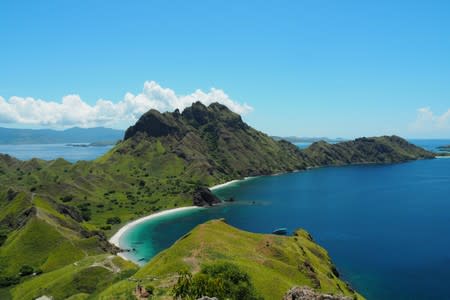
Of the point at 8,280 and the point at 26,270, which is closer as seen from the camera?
the point at 8,280

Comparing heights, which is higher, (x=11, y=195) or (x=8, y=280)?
(x=11, y=195)

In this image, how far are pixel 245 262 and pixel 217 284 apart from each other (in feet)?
112

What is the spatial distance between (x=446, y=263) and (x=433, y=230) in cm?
5795

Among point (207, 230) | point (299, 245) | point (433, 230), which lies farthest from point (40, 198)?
point (433, 230)

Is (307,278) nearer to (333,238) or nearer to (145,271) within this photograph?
(145,271)

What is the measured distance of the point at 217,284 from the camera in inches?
2344

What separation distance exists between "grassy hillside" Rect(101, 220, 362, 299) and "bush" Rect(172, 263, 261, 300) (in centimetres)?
894

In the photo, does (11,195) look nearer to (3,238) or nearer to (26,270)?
(3,238)

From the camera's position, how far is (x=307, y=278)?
309 ft

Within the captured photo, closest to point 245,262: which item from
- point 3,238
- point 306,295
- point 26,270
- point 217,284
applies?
point 217,284

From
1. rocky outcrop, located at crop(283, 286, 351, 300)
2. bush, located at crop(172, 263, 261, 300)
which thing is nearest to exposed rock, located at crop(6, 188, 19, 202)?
bush, located at crop(172, 263, 261, 300)

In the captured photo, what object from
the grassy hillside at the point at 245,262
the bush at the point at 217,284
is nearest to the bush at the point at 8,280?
the grassy hillside at the point at 245,262

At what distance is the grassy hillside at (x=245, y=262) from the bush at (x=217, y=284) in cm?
894

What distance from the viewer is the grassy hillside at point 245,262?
80.3 meters
